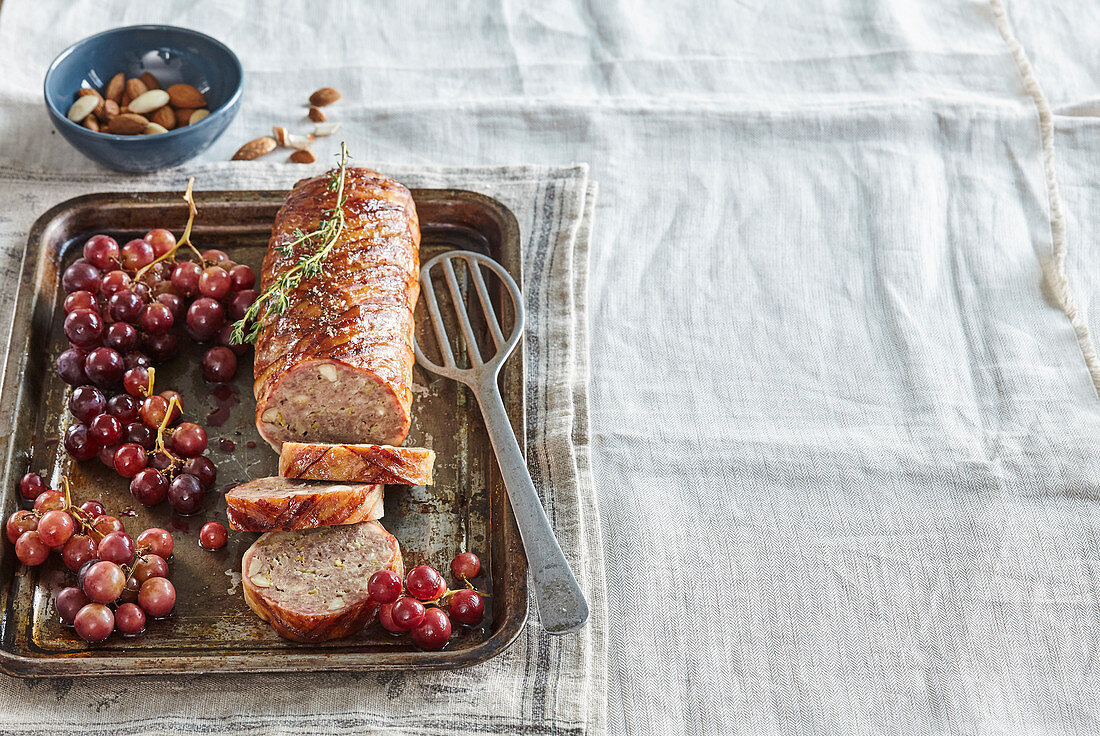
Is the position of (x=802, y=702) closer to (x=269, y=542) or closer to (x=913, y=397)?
(x=913, y=397)

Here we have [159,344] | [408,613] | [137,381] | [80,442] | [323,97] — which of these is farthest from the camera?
[323,97]

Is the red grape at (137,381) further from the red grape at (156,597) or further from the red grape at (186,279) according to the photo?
the red grape at (156,597)

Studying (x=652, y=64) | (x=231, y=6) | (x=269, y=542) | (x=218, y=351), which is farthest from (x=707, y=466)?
(x=231, y=6)

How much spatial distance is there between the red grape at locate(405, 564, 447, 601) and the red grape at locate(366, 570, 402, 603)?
0.03m

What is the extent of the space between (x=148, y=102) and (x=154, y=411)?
1286mm

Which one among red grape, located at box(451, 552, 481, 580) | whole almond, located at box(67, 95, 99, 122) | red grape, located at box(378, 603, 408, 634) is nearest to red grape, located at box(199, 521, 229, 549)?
red grape, located at box(378, 603, 408, 634)

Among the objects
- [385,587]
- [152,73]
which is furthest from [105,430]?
[152,73]

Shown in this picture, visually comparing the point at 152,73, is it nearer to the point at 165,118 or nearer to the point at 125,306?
the point at 165,118

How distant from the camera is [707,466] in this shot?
2.74 m

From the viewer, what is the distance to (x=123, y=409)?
2555mm

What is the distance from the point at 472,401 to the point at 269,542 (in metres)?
0.70

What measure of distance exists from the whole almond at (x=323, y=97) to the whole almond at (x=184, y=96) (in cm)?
43

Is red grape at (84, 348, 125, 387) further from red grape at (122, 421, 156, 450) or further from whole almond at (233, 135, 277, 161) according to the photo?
whole almond at (233, 135, 277, 161)

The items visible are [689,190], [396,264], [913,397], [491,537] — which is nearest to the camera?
[491,537]
